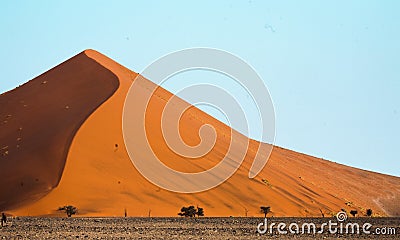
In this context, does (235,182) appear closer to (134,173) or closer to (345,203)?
(134,173)

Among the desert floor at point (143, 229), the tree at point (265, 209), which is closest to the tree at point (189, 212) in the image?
the tree at point (265, 209)

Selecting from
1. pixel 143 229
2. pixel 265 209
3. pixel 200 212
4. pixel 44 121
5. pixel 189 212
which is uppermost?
pixel 44 121

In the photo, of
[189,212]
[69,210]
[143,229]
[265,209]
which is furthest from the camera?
[265,209]

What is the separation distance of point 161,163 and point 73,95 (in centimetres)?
1119

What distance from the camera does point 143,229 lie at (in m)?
34.2

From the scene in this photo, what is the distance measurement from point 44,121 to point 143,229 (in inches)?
1071

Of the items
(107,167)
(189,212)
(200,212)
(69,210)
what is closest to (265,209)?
(200,212)

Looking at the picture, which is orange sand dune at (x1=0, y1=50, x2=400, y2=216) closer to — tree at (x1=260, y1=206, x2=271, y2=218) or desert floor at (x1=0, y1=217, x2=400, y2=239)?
tree at (x1=260, y1=206, x2=271, y2=218)

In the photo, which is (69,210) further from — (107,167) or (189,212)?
(107,167)

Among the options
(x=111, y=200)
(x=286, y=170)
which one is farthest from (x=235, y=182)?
(x=286, y=170)

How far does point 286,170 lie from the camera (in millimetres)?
75750

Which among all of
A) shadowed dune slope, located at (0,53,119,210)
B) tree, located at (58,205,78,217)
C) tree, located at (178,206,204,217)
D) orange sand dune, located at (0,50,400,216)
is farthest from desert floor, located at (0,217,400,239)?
shadowed dune slope, located at (0,53,119,210)

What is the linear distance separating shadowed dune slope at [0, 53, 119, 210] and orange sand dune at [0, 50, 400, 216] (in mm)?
80

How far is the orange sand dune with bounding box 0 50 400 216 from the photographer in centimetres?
4966
